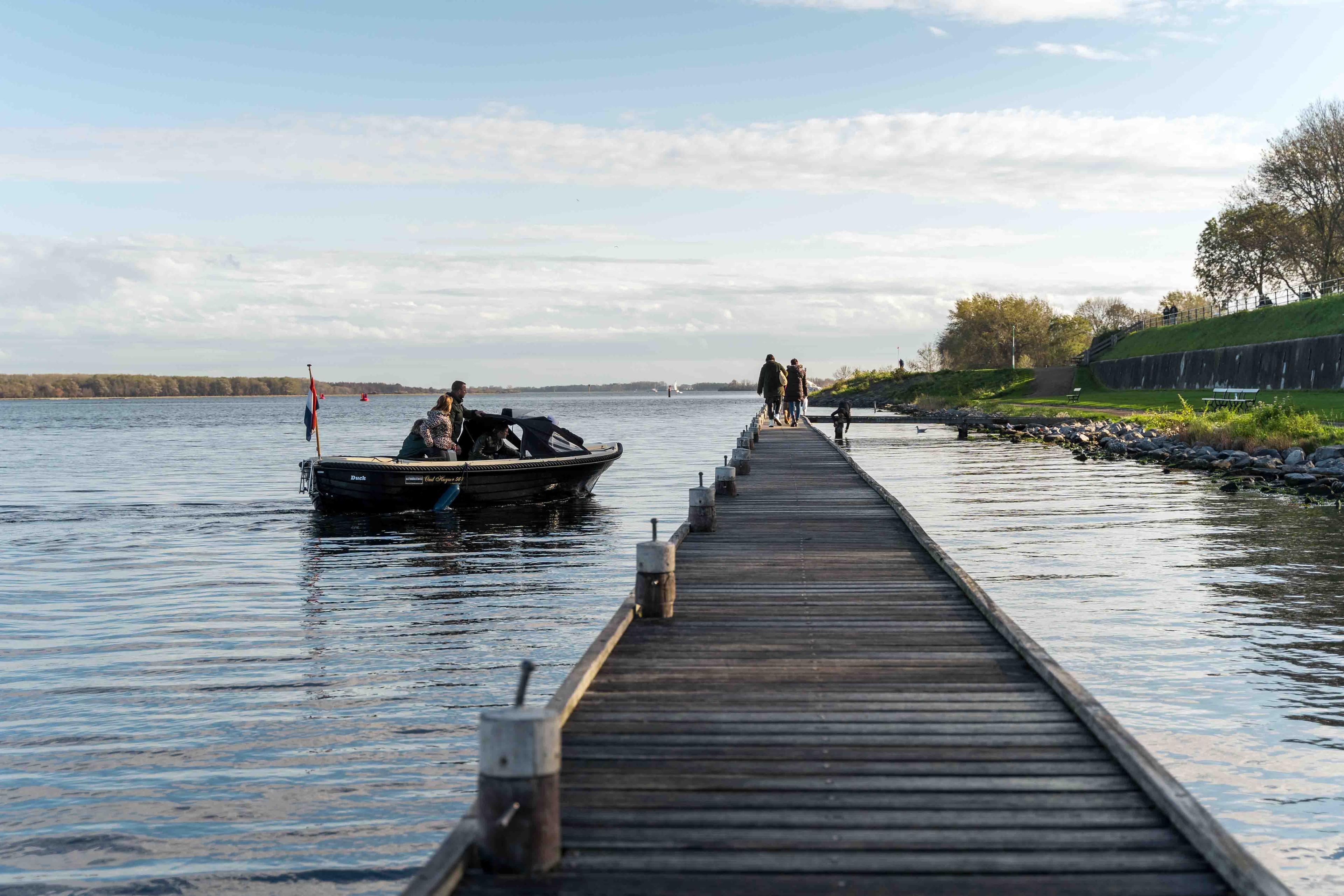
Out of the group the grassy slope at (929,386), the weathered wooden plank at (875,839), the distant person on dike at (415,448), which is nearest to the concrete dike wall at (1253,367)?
the grassy slope at (929,386)

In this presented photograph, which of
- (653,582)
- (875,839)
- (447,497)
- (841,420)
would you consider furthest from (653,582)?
(841,420)

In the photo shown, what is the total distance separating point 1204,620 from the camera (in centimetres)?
1186

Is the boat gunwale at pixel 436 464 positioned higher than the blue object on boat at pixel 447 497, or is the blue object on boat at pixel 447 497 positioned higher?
the boat gunwale at pixel 436 464

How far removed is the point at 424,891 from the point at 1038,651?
4.66 meters

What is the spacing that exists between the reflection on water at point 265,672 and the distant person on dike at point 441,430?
4.99ft

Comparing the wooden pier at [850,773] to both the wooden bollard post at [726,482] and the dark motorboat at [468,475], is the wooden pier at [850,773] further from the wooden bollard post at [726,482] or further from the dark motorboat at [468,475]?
the dark motorboat at [468,475]

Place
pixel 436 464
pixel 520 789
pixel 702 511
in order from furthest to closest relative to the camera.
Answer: pixel 436 464 < pixel 702 511 < pixel 520 789

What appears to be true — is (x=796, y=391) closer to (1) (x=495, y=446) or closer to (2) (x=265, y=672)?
(1) (x=495, y=446)

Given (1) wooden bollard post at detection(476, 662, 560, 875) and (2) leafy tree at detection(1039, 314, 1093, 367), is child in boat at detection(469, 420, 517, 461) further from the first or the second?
(2) leafy tree at detection(1039, 314, 1093, 367)

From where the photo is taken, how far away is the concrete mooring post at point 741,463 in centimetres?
2130

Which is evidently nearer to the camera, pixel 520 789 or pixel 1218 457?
pixel 520 789

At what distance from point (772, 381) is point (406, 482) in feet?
60.2

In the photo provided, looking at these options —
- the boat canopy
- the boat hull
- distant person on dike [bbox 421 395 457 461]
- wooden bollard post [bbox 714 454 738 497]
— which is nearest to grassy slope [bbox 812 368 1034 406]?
the boat canopy

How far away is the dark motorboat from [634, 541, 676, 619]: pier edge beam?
13898mm
